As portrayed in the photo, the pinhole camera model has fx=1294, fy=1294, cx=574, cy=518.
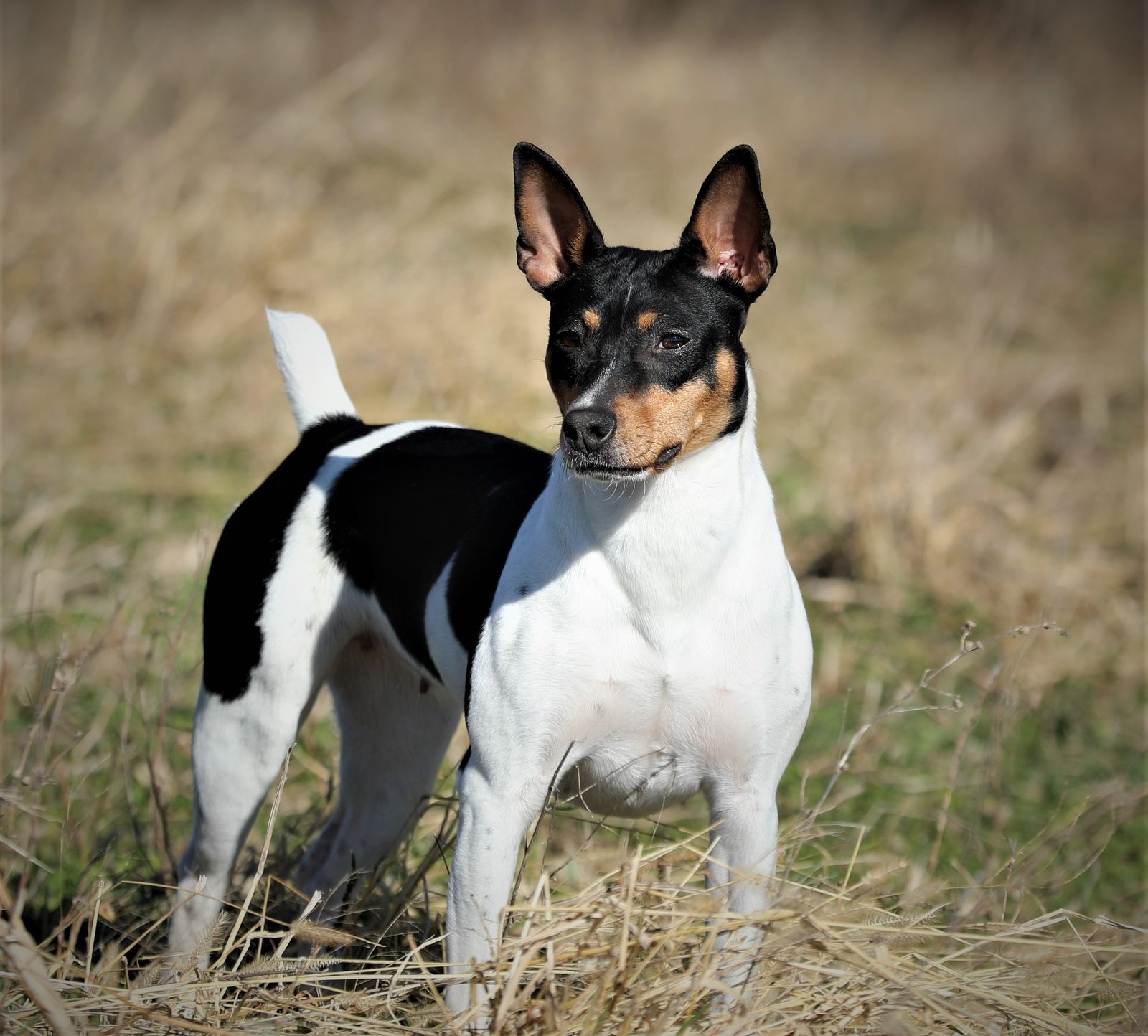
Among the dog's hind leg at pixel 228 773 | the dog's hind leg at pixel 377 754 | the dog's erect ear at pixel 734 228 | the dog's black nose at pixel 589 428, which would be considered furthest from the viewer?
the dog's hind leg at pixel 377 754

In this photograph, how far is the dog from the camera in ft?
8.88

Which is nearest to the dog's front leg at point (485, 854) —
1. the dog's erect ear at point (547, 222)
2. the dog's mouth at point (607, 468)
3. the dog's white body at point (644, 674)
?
the dog's white body at point (644, 674)

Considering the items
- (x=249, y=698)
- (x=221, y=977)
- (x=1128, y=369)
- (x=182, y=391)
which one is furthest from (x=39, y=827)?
(x=1128, y=369)

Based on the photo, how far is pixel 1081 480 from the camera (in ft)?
26.9

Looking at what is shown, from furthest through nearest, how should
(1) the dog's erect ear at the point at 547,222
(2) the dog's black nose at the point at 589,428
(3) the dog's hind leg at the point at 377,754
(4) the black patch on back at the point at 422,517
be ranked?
(3) the dog's hind leg at the point at 377,754
(4) the black patch on back at the point at 422,517
(1) the dog's erect ear at the point at 547,222
(2) the dog's black nose at the point at 589,428

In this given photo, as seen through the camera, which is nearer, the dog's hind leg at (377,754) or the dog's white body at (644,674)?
the dog's white body at (644,674)

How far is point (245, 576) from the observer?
3.36 metres

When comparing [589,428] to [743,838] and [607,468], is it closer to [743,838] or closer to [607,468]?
[607,468]

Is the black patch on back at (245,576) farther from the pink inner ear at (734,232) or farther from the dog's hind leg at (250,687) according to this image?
the pink inner ear at (734,232)

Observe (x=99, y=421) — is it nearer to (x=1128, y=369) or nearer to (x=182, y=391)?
(x=182, y=391)


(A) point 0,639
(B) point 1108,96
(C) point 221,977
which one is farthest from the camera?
(B) point 1108,96

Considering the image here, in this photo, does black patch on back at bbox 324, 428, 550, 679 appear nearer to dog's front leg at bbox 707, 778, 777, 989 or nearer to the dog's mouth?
the dog's mouth

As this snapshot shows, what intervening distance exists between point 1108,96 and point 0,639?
15.8 meters

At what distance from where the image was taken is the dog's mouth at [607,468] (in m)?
2.58
